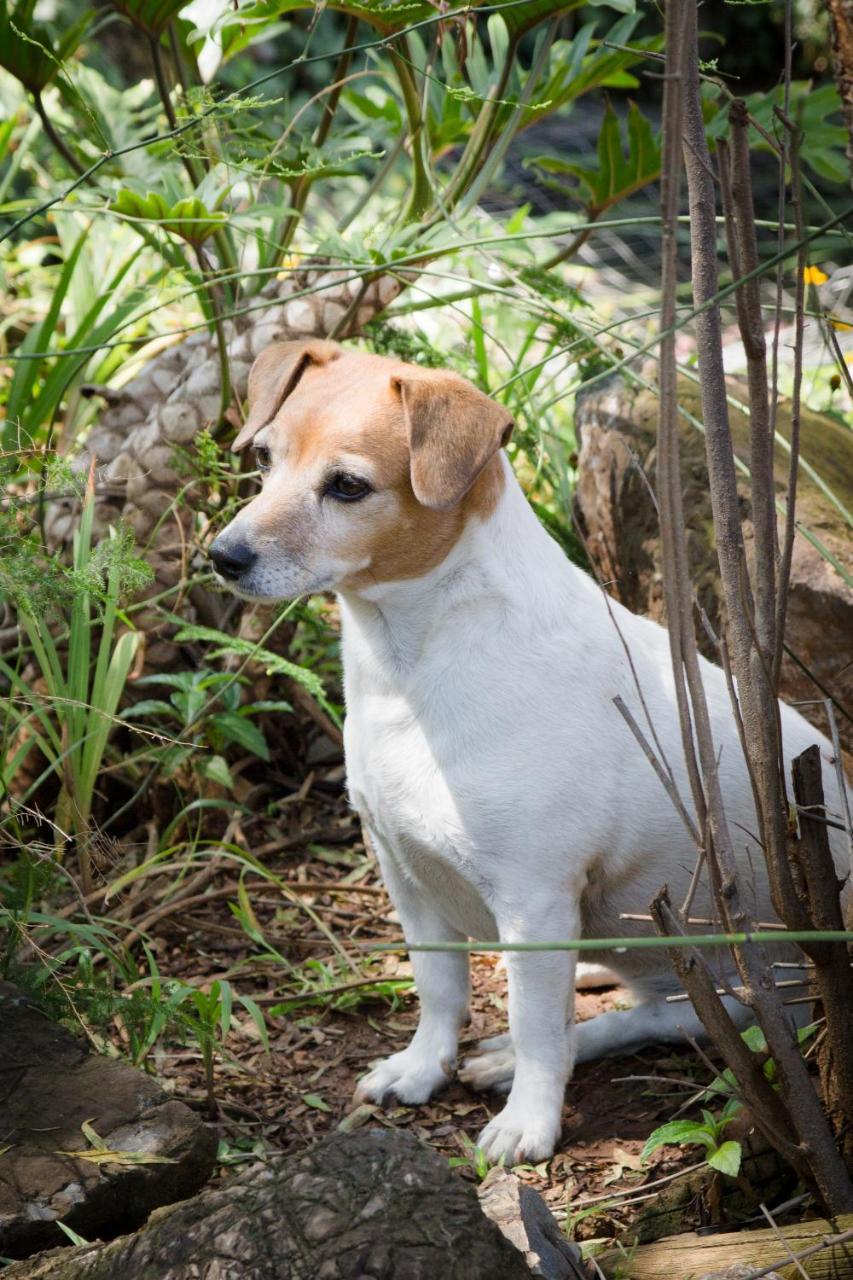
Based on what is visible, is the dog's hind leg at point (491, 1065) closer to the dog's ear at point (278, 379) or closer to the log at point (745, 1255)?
the log at point (745, 1255)

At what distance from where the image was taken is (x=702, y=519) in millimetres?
3453

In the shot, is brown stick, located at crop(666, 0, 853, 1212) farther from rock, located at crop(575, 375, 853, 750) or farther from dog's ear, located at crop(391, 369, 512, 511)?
rock, located at crop(575, 375, 853, 750)

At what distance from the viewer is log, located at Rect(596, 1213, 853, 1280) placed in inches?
66.3

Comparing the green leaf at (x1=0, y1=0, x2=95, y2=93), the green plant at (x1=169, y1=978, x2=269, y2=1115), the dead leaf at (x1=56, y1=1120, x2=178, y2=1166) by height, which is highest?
the green leaf at (x1=0, y1=0, x2=95, y2=93)

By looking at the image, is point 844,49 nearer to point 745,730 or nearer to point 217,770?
point 745,730

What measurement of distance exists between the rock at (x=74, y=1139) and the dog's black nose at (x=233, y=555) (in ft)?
2.89

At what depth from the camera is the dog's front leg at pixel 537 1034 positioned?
241 cm

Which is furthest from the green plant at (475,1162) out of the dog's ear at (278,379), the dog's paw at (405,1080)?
the dog's ear at (278,379)

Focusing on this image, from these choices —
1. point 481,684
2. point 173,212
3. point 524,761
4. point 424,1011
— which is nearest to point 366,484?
point 481,684

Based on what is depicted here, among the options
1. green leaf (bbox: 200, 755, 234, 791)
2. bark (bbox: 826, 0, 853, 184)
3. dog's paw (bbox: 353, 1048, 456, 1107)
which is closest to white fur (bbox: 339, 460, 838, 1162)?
dog's paw (bbox: 353, 1048, 456, 1107)

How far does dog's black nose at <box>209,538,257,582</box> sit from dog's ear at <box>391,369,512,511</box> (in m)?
0.31

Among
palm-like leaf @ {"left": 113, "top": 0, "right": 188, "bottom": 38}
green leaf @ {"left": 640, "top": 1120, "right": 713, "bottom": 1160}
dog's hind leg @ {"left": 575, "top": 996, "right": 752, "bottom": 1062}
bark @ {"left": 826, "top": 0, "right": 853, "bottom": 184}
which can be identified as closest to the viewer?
bark @ {"left": 826, "top": 0, "right": 853, "bottom": 184}

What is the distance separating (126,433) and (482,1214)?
8.67 feet

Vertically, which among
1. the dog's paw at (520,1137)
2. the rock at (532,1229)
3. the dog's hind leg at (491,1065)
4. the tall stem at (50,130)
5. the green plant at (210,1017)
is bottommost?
the dog's hind leg at (491,1065)
